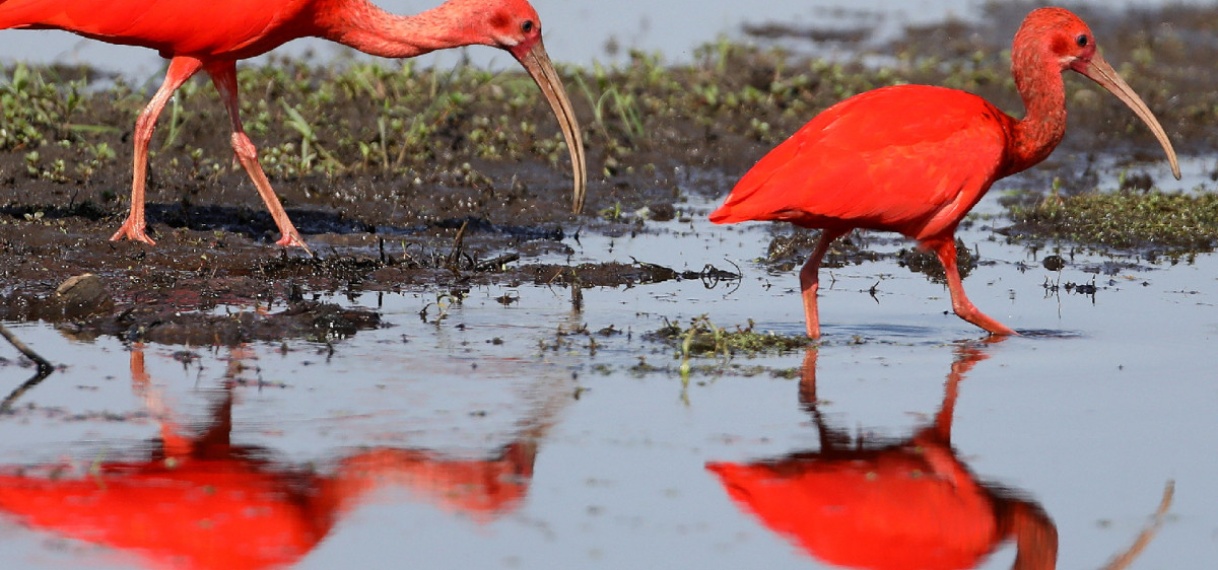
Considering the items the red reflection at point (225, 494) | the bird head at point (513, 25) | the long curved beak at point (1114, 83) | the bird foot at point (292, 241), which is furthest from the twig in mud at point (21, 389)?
the long curved beak at point (1114, 83)

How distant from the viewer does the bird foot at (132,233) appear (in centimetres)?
832

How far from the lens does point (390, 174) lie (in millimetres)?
9938

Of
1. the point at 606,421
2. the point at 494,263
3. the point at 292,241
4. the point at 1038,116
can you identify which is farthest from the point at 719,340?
the point at 292,241

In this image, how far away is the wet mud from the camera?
7.74 meters

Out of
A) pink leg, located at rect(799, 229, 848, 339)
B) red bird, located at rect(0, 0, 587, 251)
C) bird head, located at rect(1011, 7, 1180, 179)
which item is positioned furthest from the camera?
red bird, located at rect(0, 0, 587, 251)

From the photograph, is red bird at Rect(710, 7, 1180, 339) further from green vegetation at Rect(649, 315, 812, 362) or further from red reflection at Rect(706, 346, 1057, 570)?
red reflection at Rect(706, 346, 1057, 570)

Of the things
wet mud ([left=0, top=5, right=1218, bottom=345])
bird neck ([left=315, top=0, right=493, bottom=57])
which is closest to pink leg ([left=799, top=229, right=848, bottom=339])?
wet mud ([left=0, top=5, right=1218, bottom=345])

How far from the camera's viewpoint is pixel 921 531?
183 inches

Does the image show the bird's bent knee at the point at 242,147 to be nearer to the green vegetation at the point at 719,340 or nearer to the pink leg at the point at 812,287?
the green vegetation at the point at 719,340

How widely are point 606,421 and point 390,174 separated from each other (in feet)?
15.3

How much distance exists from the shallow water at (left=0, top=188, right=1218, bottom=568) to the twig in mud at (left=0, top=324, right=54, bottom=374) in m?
0.09

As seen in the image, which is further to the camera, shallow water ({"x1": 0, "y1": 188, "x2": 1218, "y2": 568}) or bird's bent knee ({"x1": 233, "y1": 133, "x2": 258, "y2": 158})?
bird's bent knee ({"x1": 233, "y1": 133, "x2": 258, "y2": 158})

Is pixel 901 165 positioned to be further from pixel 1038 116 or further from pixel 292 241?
pixel 292 241

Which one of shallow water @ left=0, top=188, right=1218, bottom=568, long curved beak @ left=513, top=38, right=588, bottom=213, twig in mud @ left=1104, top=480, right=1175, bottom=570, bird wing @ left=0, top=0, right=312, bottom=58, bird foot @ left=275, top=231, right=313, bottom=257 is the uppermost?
bird wing @ left=0, top=0, right=312, bottom=58
